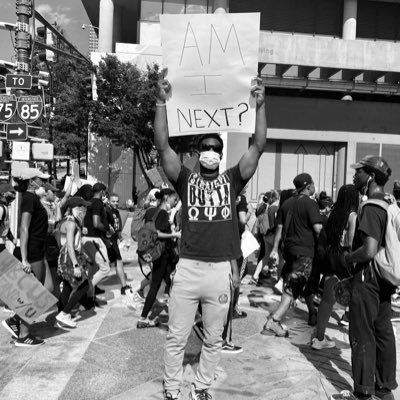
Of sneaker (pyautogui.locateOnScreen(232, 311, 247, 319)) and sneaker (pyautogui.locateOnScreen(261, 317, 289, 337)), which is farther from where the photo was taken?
sneaker (pyautogui.locateOnScreen(232, 311, 247, 319))

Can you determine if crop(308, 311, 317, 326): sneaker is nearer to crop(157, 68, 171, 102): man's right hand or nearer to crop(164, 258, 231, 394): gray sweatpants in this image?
crop(164, 258, 231, 394): gray sweatpants

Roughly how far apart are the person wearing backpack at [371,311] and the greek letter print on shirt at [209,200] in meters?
1.02

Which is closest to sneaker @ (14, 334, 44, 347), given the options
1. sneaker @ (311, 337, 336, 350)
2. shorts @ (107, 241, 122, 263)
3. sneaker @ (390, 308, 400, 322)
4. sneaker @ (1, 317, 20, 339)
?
sneaker @ (1, 317, 20, 339)

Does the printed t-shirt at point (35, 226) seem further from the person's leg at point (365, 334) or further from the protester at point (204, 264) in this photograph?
the person's leg at point (365, 334)

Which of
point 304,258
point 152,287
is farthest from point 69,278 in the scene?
point 304,258

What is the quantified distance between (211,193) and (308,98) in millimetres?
23903

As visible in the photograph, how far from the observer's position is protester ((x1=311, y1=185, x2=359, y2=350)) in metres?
5.06

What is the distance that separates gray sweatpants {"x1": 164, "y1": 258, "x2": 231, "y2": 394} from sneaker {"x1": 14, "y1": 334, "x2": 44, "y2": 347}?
216cm

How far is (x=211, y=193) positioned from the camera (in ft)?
11.5

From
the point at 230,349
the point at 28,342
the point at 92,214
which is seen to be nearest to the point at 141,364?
the point at 230,349

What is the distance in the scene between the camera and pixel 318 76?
25625 millimetres

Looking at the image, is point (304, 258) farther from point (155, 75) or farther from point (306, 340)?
point (155, 75)

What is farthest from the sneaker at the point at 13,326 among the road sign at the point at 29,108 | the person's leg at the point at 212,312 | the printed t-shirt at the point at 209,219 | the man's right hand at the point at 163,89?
the road sign at the point at 29,108

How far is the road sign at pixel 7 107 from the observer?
11547 mm
